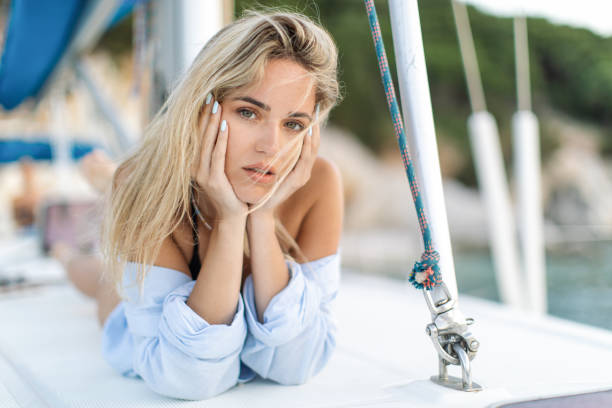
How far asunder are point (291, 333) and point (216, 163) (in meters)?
0.32

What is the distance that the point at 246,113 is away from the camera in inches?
35.7

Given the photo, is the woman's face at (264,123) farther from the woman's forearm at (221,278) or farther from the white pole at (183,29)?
the white pole at (183,29)

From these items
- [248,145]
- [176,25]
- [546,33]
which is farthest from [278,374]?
[546,33]

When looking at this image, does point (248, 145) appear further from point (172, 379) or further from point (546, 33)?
point (546, 33)

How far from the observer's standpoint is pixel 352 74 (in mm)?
12688

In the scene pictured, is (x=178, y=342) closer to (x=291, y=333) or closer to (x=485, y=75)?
(x=291, y=333)

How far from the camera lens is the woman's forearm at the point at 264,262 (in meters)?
0.95

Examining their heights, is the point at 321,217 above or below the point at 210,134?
below

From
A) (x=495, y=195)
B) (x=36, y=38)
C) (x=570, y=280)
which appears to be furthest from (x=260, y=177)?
(x=570, y=280)

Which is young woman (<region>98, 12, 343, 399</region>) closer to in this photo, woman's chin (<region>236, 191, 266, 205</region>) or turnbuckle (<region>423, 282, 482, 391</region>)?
woman's chin (<region>236, 191, 266, 205</region>)

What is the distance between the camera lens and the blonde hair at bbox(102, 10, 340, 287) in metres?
0.89

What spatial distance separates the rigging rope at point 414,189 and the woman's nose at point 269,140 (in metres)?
0.20

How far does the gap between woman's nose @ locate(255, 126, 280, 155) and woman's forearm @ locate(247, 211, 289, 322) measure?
13 centimetres

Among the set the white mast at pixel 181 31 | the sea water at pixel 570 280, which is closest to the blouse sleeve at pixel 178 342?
the white mast at pixel 181 31
